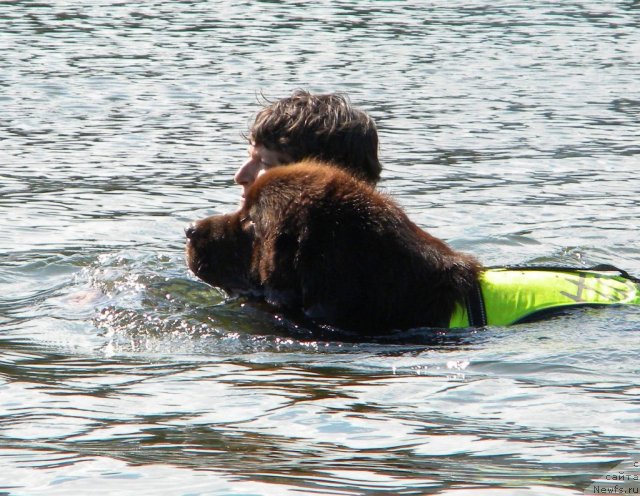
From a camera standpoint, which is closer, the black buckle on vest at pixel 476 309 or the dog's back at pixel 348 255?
the dog's back at pixel 348 255

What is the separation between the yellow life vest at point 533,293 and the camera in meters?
4.96

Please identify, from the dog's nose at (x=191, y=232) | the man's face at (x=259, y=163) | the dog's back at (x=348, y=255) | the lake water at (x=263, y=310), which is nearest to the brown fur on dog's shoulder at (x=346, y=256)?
the dog's back at (x=348, y=255)

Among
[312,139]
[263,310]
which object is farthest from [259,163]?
[263,310]

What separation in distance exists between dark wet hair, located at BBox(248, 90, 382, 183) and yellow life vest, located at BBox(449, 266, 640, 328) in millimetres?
910

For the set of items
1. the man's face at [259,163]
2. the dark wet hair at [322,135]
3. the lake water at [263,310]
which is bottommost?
the lake water at [263,310]

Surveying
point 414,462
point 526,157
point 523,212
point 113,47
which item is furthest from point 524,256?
point 113,47

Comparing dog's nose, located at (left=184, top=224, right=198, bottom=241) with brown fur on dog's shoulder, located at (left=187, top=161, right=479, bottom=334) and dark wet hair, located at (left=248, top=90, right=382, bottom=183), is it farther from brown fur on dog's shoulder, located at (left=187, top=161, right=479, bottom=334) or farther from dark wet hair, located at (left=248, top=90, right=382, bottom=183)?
dark wet hair, located at (left=248, top=90, right=382, bottom=183)

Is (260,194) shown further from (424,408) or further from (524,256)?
(524,256)

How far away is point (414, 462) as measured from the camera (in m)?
3.31

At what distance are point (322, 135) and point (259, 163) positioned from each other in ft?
1.06

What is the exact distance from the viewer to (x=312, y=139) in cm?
573

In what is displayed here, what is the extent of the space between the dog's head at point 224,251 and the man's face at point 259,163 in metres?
0.60

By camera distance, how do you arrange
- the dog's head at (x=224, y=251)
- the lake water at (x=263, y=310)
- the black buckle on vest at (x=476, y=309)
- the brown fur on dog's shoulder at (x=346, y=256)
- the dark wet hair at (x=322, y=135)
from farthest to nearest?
the dark wet hair at (x=322, y=135)
the dog's head at (x=224, y=251)
the black buckle on vest at (x=476, y=309)
the brown fur on dog's shoulder at (x=346, y=256)
the lake water at (x=263, y=310)

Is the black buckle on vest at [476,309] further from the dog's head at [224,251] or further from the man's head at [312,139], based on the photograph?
the man's head at [312,139]
